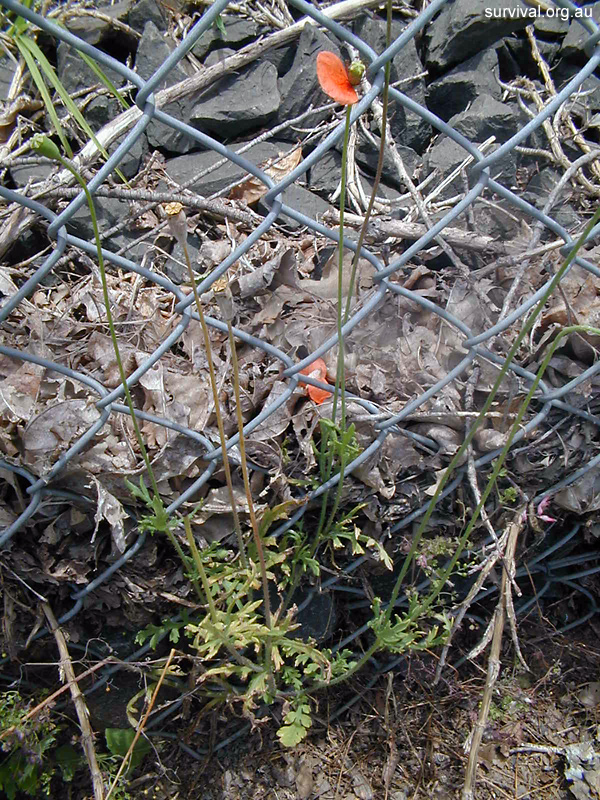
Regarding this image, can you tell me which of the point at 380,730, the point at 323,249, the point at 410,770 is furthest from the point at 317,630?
the point at 323,249

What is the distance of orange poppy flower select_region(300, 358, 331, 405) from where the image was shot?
4.58 feet

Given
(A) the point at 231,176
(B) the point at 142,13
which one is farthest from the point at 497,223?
(B) the point at 142,13

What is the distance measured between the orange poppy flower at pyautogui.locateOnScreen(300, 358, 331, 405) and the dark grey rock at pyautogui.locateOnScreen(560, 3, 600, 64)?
176cm

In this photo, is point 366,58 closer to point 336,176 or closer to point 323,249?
point 323,249

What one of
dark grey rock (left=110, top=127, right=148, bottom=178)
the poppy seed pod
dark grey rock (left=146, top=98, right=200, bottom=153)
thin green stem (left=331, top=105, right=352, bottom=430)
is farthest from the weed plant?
dark grey rock (left=146, top=98, right=200, bottom=153)

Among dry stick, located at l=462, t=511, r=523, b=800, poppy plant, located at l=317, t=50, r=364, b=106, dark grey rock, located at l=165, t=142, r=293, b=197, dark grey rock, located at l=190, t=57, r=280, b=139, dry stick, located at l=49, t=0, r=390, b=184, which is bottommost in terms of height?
dry stick, located at l=462, t=511, r=523, b=800

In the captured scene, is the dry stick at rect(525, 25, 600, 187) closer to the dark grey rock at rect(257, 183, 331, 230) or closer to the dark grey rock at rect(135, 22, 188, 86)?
the dark grey rock at rect(257, 183, 331, 230)

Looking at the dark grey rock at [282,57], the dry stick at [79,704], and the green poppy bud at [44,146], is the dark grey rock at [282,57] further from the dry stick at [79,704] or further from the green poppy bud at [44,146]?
the dry stick at [79,704]

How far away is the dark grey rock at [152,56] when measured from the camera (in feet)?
7.01

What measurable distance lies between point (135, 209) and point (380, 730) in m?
1.58

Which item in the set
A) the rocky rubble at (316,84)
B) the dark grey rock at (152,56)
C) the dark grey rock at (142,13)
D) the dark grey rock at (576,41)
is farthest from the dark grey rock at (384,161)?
the dark grey rock at (142,13)

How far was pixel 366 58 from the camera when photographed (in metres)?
1.00

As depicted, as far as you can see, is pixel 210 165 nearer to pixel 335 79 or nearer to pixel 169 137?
pixel 169 137

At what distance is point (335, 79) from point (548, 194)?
51.1 inches
